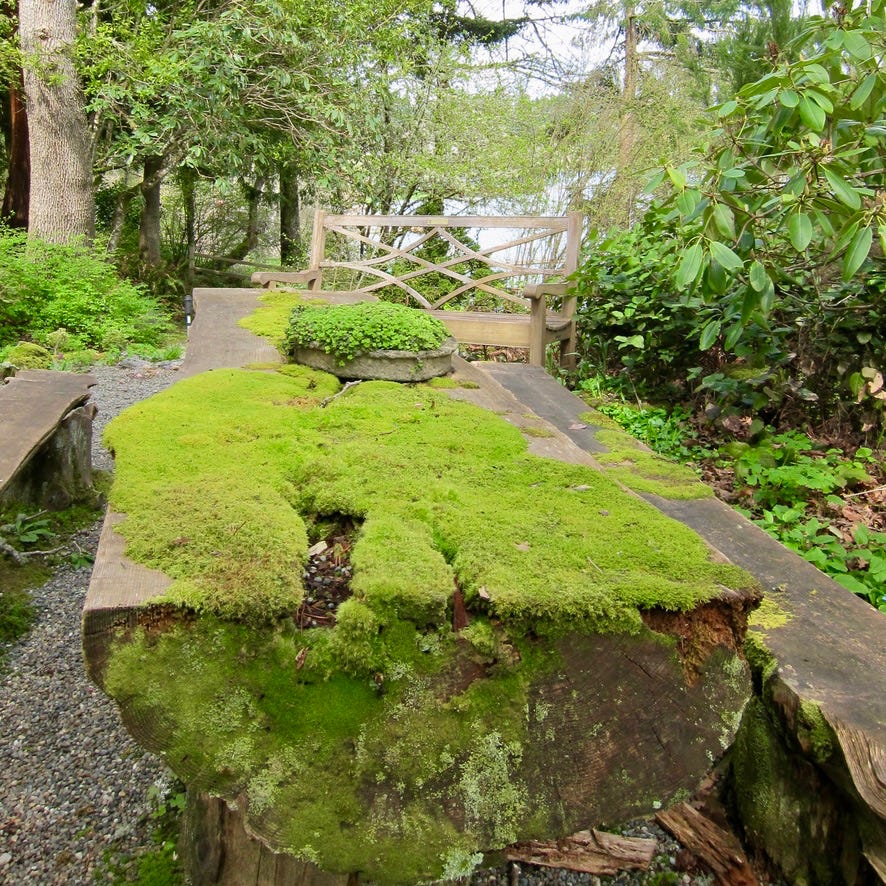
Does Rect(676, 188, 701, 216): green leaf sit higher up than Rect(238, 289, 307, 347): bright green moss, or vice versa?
Rect(676, 188, 701, 216): green leaf

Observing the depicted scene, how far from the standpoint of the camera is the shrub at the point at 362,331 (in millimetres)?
2656

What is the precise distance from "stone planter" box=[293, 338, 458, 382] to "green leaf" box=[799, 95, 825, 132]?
1.44 m

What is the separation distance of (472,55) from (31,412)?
29.6 ft

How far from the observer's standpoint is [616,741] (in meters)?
1.14

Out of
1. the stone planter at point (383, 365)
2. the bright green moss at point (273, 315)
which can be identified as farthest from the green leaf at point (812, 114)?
the bright green moss at point (273, 315)

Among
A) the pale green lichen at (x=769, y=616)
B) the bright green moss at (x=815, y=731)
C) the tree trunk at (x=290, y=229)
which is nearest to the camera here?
the bright green moss at (x=815, y=731)

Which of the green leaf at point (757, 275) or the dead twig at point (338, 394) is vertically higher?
the green leaf at point (757, 275)

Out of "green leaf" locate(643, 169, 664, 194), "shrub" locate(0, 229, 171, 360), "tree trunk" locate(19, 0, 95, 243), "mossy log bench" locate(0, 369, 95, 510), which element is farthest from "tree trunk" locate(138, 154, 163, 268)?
"green leaf" locate(643, 169, 664, 194)

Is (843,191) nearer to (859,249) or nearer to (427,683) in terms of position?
(859,249)

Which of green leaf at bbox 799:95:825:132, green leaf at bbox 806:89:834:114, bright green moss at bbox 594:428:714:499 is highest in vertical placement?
green leaf at bbox 806:89:834:114

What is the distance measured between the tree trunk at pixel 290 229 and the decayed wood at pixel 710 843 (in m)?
11.1

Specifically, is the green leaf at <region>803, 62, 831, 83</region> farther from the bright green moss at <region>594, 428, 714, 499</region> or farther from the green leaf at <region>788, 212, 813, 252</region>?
the bright green moss at <region>594, 428, 714, 499</region>

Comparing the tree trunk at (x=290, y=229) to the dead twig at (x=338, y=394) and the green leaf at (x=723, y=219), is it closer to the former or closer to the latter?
the dead twig at (x=338, y=394)

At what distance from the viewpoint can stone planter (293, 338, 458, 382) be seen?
105 inches
